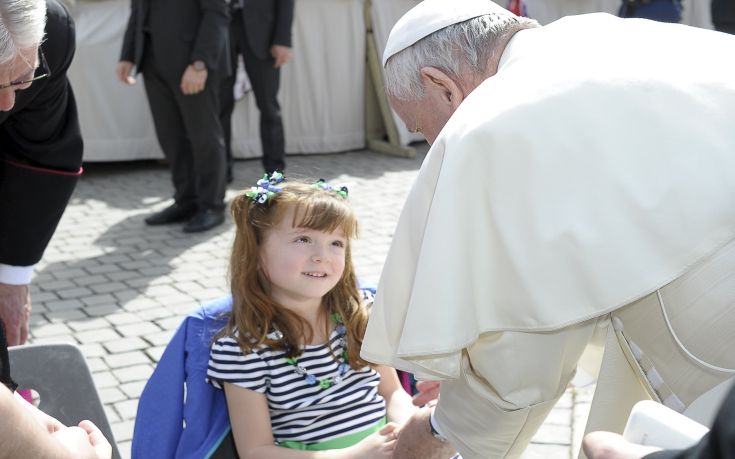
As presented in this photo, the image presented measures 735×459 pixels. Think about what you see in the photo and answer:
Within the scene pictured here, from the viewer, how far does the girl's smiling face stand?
2533 millimetres

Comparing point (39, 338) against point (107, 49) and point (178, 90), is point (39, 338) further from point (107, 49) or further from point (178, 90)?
point (107, 49)

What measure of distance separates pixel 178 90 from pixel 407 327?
4309 millimetres

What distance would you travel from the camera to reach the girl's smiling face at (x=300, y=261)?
2.53 meters

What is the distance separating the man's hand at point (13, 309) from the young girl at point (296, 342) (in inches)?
25.8

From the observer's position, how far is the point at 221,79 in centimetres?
638

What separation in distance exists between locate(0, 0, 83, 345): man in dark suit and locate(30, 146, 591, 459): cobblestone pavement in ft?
2.67

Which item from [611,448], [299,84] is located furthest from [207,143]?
[611,448]

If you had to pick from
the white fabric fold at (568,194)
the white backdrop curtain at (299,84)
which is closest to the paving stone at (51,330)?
the white fabric fold at (568,194)

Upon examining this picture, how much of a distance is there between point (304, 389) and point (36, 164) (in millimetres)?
981

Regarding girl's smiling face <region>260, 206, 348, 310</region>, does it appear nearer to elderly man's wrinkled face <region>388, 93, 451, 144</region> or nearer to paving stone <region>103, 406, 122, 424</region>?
elderly man's wrinkled face <region>388, 93, 451, 144</region>

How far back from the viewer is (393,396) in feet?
8.79

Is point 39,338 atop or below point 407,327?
below

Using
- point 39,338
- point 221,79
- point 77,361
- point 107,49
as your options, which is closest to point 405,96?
point 77,361

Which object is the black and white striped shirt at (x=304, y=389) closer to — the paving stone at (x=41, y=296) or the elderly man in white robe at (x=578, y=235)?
the elderly man in white robe at (x=578, y=235)
